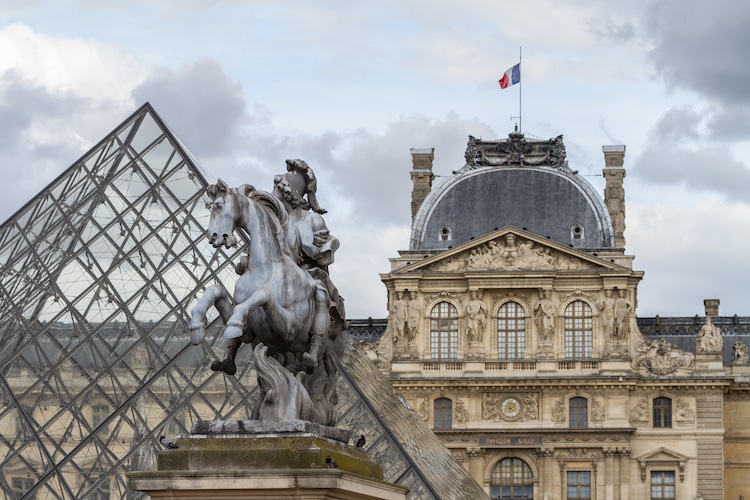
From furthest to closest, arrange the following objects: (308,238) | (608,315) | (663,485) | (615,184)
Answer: (615,184) → (608,315) → (663,485) → (308,238)

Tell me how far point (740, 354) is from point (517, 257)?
26.8 feet

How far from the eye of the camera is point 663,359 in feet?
196

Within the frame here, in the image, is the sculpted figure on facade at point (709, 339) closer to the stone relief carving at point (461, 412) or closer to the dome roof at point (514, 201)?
the dome roof at point (514, 201)

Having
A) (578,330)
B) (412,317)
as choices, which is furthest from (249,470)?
(578,330)

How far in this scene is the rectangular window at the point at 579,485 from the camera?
194 ft

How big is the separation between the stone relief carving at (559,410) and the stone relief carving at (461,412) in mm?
2757

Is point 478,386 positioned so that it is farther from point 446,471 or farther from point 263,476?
point 263,476

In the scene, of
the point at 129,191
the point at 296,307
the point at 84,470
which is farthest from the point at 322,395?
the point at 129,191

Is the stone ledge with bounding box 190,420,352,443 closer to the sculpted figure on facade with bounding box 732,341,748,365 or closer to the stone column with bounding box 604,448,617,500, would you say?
the stone column with bounding box 604,448,617,500

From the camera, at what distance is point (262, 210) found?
7984 mm

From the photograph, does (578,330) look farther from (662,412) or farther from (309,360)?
(309,360)

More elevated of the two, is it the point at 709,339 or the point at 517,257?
the point at 517,257

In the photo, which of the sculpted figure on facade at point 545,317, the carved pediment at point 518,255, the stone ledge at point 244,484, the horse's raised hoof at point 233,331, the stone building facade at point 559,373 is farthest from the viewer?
the carved pediment at point 518,255

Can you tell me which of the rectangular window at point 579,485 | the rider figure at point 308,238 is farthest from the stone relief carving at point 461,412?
the rider figure at point 308,238
